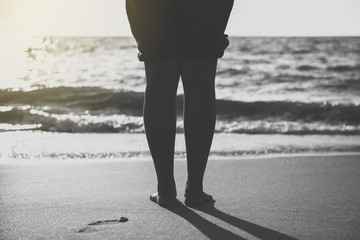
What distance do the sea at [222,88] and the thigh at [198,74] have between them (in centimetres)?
275

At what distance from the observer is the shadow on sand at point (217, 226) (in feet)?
4.17

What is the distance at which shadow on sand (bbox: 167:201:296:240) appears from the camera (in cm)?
127

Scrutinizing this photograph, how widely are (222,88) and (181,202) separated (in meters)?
8.81

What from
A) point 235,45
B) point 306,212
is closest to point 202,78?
point 306,212

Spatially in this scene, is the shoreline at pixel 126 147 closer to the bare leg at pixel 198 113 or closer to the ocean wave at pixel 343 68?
the bare leg at pixel 198 113

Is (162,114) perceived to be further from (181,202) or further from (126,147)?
(126,147)

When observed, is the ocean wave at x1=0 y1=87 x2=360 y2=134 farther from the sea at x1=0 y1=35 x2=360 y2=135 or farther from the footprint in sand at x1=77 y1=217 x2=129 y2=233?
the footprint in sand at x1=77 y1=217 x2=129 y2=233

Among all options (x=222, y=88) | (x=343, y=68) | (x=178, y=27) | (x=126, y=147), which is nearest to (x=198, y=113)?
(x=178, y=27)

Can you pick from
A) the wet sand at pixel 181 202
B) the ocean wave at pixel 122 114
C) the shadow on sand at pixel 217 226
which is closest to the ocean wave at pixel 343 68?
the ocean wave at pixel 122 114

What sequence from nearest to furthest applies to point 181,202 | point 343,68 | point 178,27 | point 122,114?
point 178,27, point 181,202, point 122,114, point 343,68

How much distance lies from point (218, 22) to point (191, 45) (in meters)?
0.12

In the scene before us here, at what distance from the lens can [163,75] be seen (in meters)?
1.56

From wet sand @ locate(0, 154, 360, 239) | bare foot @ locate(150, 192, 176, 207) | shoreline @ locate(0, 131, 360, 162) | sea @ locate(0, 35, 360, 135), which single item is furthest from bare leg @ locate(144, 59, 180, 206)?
sea @ locate(0, 35, 360, 135)

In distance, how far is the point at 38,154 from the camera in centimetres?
281
